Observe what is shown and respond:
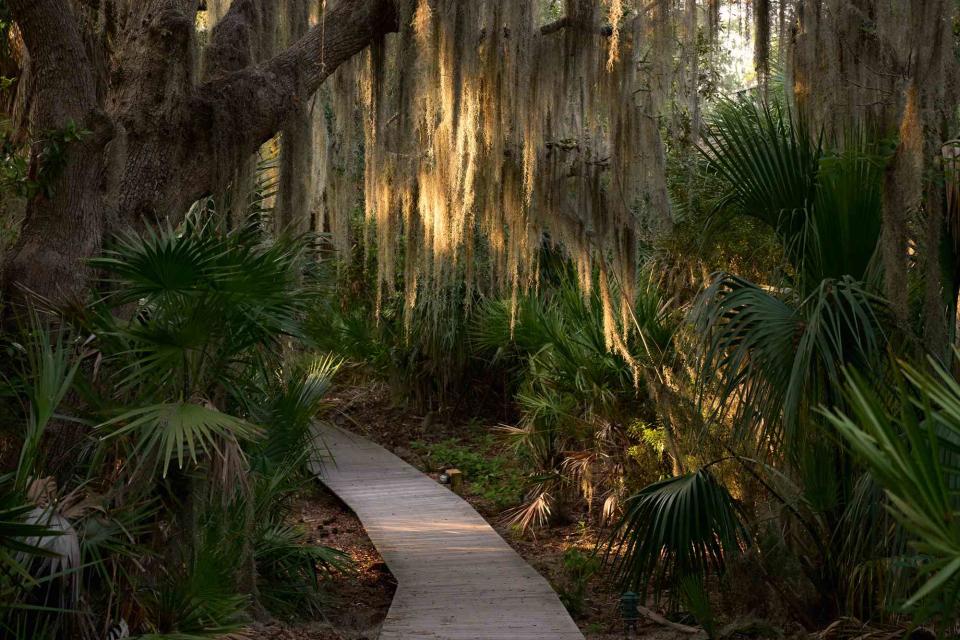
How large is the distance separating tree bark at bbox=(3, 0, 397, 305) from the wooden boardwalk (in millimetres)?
2694

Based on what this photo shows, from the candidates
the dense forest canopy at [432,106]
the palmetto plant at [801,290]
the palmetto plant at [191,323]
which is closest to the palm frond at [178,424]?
the palmetto plant at [191,323]

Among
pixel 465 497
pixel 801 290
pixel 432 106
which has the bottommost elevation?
pixel 465 497

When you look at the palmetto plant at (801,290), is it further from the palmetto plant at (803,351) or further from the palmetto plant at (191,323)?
the palmetto plant at (191,323)

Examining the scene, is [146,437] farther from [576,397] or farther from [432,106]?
[576,397]

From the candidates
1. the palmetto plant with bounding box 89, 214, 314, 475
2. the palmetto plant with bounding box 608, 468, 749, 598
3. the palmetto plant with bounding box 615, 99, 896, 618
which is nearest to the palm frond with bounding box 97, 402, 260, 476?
the palmetto plant with bounding box 89, 214, 314, 475

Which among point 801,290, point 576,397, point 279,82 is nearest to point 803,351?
point 801,290

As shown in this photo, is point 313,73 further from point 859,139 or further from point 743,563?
point 743,563

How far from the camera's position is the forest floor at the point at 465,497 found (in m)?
6.44

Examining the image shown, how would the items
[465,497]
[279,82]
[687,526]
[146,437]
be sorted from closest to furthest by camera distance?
1. [146,437]
2. [687,526]
3. [279,82]
4. [465,497]

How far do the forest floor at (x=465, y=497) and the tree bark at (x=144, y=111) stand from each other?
2.19 m

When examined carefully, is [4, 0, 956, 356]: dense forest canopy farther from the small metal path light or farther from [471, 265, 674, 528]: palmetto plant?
the small metal path light

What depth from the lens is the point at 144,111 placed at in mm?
5277

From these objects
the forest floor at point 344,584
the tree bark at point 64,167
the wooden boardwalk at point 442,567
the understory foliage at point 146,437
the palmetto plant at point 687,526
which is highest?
the tree bark at point 64,167

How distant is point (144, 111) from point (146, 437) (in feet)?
7.37
